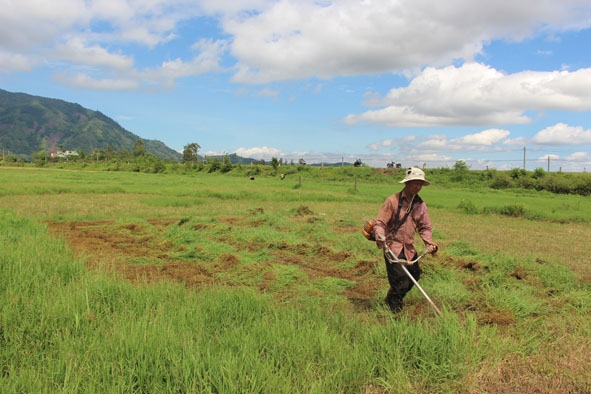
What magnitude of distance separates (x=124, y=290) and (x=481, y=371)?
3.45 m

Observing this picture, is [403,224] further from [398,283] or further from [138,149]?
[138,149]

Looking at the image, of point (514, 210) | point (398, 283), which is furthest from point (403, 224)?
point (514, 210)

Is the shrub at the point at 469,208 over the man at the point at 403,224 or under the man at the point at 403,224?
under

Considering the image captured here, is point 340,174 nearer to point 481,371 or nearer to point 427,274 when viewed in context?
point 427,274

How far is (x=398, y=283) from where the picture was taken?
4.21m

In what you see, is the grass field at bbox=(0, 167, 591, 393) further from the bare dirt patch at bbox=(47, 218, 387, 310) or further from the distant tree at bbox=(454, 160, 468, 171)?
the distant tree at bbox=(454, 160, 468, 171)

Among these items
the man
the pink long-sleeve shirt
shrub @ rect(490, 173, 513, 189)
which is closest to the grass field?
the man

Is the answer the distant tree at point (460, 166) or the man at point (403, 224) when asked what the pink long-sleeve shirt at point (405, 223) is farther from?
the distant tree at point (460, 166)

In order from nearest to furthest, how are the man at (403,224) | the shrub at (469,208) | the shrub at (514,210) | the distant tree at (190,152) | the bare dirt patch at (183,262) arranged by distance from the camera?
the man at (403,224) < the bare dirt patch at (183,262) < the shrub at (514,210) < the shrub at (469,208) < the distant tree at (190,152)

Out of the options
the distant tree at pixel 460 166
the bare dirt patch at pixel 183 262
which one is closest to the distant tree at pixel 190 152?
the distant tree at pixel 460 166

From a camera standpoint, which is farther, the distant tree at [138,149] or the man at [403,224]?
the distant tree at [138,149]

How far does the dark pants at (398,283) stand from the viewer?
4.16 m

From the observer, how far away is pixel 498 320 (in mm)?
4082

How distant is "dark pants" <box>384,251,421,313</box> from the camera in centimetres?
416
